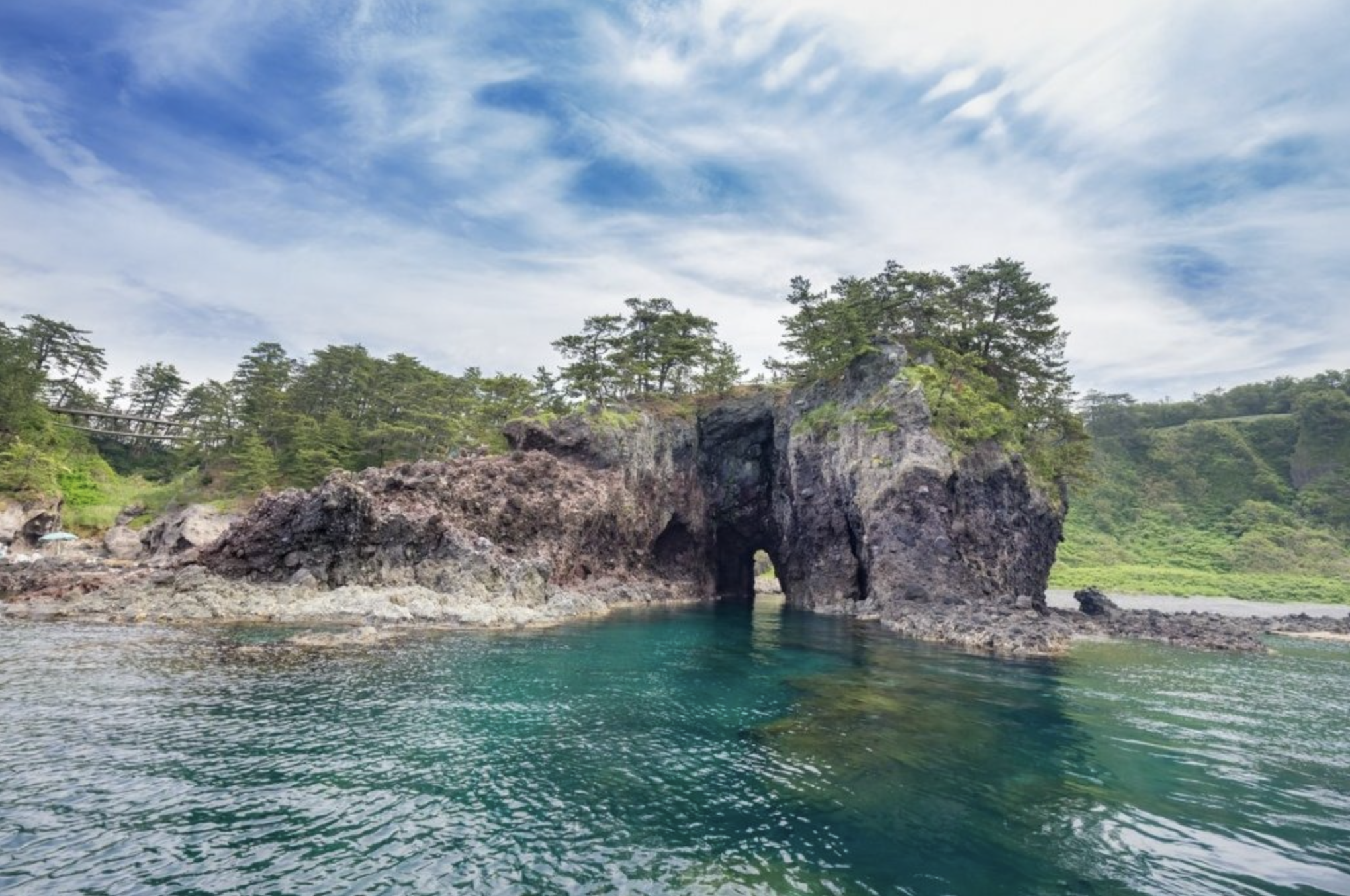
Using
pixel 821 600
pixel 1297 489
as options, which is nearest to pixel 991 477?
pixel 821 600

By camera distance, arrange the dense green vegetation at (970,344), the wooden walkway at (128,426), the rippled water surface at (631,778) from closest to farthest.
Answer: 1. the rippled water surface at (631,778)
2. the dense green vegetation at (970,344)
3. the wooden walkway at (128,426)

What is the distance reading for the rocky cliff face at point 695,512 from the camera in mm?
40125

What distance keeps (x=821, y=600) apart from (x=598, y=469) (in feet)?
75.0

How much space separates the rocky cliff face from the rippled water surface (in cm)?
1414

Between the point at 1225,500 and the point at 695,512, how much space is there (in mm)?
98000

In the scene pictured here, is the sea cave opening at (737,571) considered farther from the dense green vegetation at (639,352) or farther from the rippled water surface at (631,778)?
the rippled water surface at (631,778)

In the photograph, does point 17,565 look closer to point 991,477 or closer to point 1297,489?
point 991,477

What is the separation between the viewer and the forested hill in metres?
86.5

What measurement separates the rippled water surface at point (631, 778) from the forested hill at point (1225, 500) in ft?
226

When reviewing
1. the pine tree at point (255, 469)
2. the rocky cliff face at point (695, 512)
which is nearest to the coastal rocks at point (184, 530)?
the pine tree at point (255, 469)

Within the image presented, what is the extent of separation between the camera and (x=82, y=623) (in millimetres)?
29188

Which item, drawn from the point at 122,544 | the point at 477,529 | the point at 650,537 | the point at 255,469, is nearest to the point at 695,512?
the point at 650,537

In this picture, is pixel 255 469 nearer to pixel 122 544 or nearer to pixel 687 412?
pixel 122 544

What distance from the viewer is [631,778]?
13.8 meters
